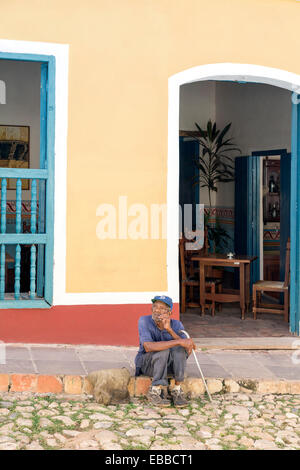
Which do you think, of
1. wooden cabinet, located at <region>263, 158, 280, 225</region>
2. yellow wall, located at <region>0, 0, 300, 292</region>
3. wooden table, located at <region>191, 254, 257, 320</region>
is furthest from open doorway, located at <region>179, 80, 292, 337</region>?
yellow wall, located at <region>0, 0, 300, 292</region>

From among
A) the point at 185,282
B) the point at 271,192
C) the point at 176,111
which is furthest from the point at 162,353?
the point at 271,192

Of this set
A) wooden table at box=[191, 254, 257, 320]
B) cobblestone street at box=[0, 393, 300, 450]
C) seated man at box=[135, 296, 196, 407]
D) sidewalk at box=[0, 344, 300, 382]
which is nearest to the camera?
cobblestone street at box=[0, 393, 300, 450]

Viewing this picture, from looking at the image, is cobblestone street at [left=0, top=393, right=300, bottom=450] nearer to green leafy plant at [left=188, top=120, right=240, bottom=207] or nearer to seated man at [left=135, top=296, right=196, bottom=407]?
seated man at [left=135, top=296, right=196, bottom=407]

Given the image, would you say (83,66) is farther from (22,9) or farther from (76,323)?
(76,323)

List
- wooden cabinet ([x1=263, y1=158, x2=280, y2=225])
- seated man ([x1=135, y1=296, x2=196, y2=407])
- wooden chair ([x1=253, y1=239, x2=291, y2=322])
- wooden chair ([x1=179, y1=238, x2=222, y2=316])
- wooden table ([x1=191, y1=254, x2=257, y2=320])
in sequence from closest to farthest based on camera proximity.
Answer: seated man ([x1=135, y1=296, x2=196, y2=407]) < wooden chair ([x1=253, y1=239, x2=291, y2=322]) < wooden table ([x1=191, y1=254, x2=257, y2=320]) < wooden chair ([x1=179, y1=238, x2=222, y2=316]) < wooden cabinet ([x1=263, y1=158, x2=280, y2=225])

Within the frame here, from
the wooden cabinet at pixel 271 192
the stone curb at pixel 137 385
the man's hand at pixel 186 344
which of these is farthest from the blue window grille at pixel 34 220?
the wooden cabinet at pixel 271 192

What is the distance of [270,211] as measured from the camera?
38.7ft

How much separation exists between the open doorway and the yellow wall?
6.40 feet

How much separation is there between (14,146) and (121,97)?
14.4 ft

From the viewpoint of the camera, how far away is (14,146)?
1047 cm

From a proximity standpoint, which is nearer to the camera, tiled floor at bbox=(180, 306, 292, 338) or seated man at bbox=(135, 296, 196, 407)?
seated man at bbox=(135, 296, 196, 407)

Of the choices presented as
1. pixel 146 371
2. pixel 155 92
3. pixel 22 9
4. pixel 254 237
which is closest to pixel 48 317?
pixel 146 371

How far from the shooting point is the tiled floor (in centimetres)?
736

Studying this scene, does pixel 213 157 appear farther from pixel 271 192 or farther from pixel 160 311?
pixel 160 311
